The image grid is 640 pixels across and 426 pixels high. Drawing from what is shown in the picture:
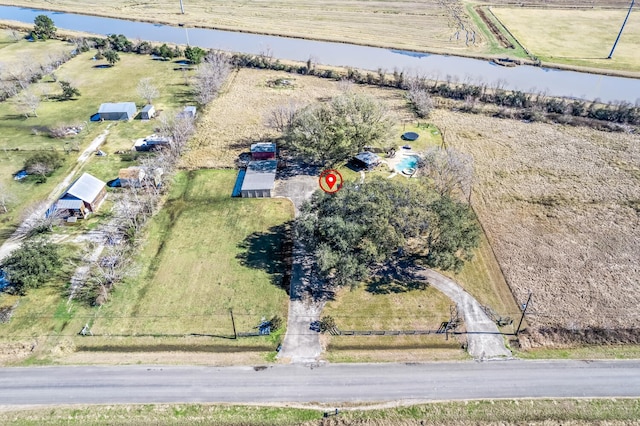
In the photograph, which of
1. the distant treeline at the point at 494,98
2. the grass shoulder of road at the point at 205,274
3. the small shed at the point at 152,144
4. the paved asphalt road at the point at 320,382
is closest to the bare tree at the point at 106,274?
the grass shoulder of road at the point at 205,274

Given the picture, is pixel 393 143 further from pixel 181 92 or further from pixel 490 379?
pixel 181 92

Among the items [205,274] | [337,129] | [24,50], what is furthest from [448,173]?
[24,50]

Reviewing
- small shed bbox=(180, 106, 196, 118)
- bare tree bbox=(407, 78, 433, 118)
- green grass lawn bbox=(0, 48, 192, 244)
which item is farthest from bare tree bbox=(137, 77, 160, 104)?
bare tree bbox=(407, 78, 433, 118)

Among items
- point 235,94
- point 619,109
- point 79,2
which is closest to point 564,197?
point 619,109

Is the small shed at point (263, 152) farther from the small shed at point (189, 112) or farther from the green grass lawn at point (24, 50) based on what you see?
the green grass lawn at point (24, 50)

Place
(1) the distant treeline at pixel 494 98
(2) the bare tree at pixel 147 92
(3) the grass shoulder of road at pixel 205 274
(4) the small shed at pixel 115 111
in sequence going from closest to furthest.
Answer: (3) the grass shoulder of road at pixel 205 274 → (1) the distant treeline at pixel 494 98 → (4) the small shed at pixel 115 111 → (2) the bare tree at pixel 147 92

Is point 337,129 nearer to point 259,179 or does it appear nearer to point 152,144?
point 259,179
